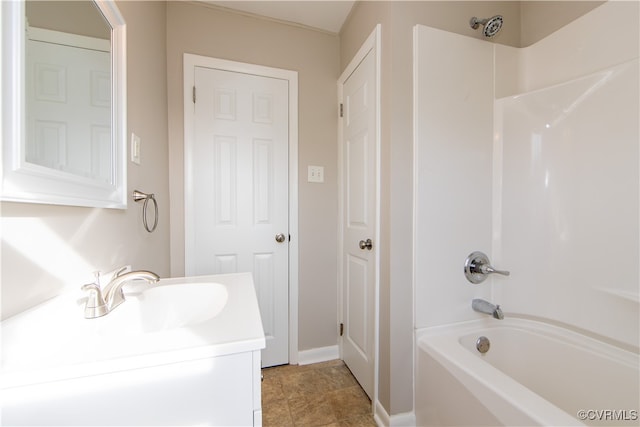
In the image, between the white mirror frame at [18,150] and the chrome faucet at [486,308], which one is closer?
→ the white mirror frame at [18,150]

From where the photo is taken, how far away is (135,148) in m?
1.06

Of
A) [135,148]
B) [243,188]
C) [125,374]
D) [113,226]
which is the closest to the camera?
[125,374]

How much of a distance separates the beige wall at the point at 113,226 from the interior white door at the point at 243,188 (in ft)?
0.62

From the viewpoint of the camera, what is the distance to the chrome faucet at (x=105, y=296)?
657 mm

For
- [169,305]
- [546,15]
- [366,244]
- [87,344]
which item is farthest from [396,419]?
[546,15]

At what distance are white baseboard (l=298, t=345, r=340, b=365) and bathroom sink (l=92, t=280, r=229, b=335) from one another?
117 cm

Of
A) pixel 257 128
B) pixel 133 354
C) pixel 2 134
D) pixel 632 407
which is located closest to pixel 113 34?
pixel 2 134

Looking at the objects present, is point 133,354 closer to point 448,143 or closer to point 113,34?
point 113,34

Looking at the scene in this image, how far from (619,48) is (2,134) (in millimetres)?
2121

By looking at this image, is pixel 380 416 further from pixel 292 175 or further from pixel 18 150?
pixel 18 150

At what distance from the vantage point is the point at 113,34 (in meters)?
0.89

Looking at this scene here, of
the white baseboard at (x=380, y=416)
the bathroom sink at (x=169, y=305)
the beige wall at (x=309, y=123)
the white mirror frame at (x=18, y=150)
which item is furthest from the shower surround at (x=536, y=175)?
the white mirror frame at (x=18, y=150)

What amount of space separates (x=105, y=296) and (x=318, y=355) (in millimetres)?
1540

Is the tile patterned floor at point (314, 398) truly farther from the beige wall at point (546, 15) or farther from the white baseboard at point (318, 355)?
the beige wall at point (546, 15)
